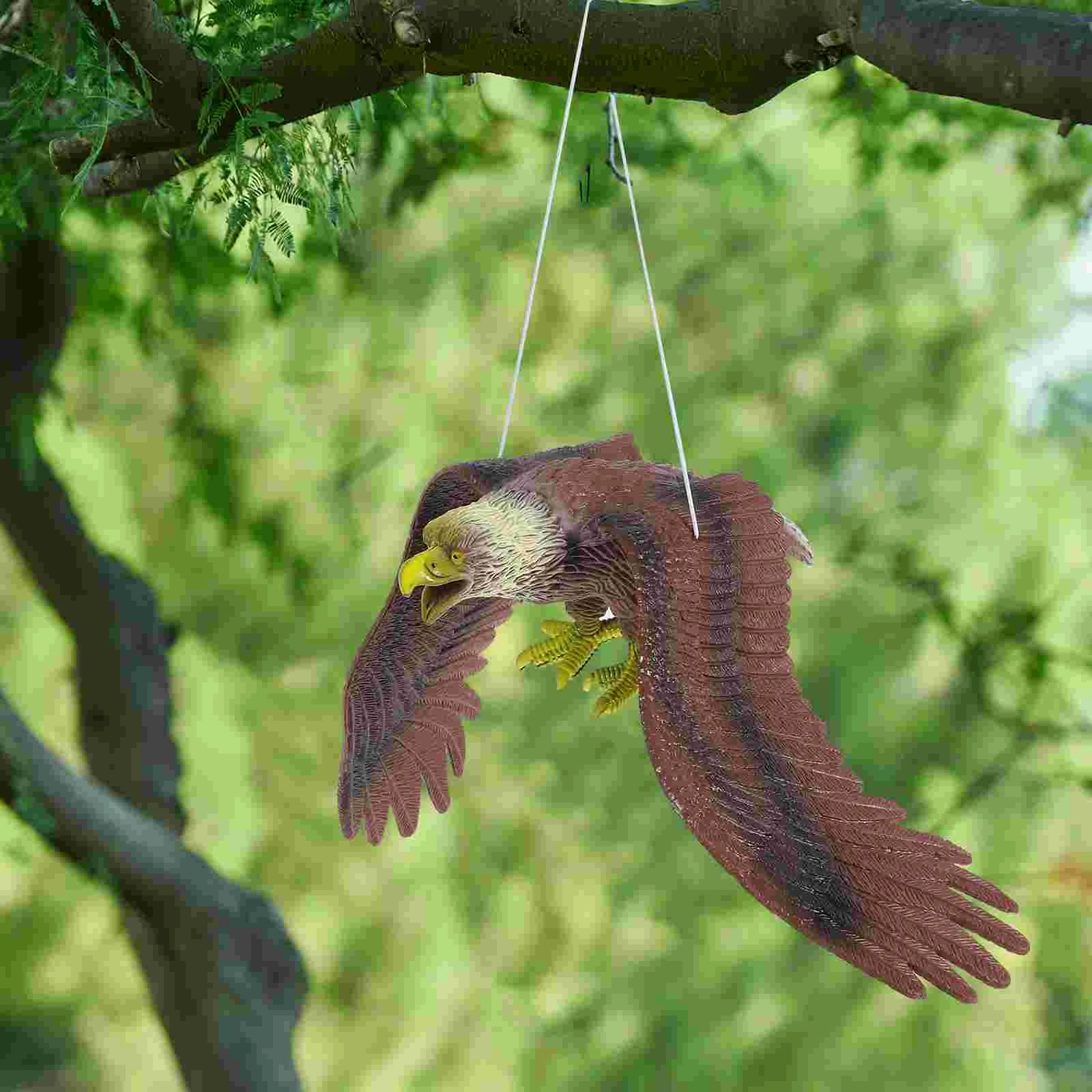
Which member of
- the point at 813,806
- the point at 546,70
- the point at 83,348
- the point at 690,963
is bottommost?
the point at 690,963

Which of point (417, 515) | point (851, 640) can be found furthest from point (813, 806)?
point (851, 640)

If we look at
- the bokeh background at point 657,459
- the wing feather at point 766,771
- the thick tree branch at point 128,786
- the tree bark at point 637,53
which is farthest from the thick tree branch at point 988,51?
the bokeh background at point 657,459

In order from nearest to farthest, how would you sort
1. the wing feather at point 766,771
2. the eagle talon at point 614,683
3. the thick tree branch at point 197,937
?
the wing feather at point 766,771 → the eagle talon at point 614,683 → the thick tree branch at point 197,937

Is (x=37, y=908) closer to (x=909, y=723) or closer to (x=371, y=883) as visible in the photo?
(x=371, y=883)

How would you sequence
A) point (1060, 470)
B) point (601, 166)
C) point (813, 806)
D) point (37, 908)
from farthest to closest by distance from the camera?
point (37, 908)
point (1060, 470)
point (601, 166)
point (813, 806)

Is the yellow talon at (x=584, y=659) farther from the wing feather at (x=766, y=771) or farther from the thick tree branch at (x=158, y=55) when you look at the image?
the thick tree branch at (x=158, y=55)

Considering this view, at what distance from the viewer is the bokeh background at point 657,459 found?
12.5ft

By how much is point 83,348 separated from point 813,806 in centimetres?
330

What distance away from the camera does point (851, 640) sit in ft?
12.6

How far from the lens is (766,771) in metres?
0.96

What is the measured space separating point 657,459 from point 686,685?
2.95m

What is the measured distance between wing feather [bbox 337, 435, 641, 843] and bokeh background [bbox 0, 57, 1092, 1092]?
252 centimetres

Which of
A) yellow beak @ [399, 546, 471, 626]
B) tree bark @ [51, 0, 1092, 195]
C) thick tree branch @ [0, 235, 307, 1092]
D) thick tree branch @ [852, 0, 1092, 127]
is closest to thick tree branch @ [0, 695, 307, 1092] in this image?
thick tree branch @ [0, 235, 307, 1092]

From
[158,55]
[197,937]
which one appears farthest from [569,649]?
[197,937]
